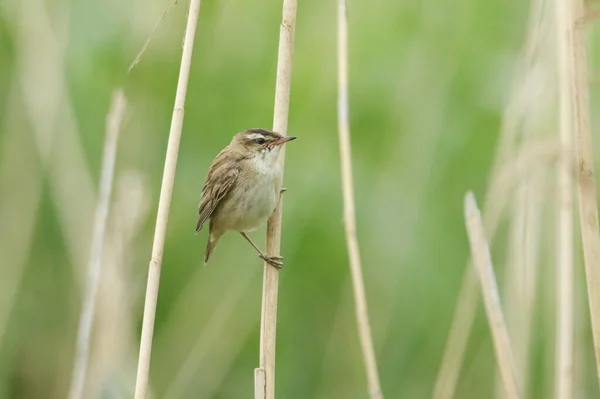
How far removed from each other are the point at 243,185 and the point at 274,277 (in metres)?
0.93

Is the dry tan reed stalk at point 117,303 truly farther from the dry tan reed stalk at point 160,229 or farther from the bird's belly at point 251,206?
the dry tan reed stalk at point 160,229

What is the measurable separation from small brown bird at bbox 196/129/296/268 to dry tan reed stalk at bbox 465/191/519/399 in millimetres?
908

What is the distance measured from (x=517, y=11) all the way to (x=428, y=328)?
170 cm

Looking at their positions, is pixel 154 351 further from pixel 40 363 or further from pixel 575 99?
pixel 575 99

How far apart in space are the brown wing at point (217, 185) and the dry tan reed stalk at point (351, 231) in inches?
25.3

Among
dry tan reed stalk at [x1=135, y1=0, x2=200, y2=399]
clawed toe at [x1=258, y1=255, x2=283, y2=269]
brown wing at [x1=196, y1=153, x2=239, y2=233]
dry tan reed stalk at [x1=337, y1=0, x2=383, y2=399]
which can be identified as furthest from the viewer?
brown wing at [x1=196, y1=153, x2=239, y2=233]

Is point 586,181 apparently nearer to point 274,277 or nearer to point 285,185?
point 274,277

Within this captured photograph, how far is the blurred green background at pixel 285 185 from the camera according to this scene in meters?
3.88

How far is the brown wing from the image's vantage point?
135 inches

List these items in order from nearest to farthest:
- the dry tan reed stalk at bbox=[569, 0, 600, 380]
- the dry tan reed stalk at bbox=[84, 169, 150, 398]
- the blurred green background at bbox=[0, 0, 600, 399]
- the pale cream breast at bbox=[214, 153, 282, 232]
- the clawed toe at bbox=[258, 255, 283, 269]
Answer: the dry tan reed stalk at bbox=[569, 0, 600, 380] < the clawed toe at bbox=[258, 255, 283, 269] < the dry tan reed stalk at bbox=[84, 169, 150, 398] < the pale cream breast at bbox=[214, 153, 282, 232] < the blurred green background at bbox=[0, 0, 600, 399]

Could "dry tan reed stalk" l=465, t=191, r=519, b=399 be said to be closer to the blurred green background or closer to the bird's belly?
the bird's belly

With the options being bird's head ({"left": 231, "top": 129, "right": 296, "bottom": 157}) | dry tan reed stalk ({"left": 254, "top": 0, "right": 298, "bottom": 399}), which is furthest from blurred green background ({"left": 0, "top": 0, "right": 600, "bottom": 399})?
dry tan reed stalk ({"left": 254, "top": 0, "right": 298, "bottom": 399})

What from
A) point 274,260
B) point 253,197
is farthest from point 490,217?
point 253,197

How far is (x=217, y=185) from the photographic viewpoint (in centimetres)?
345
